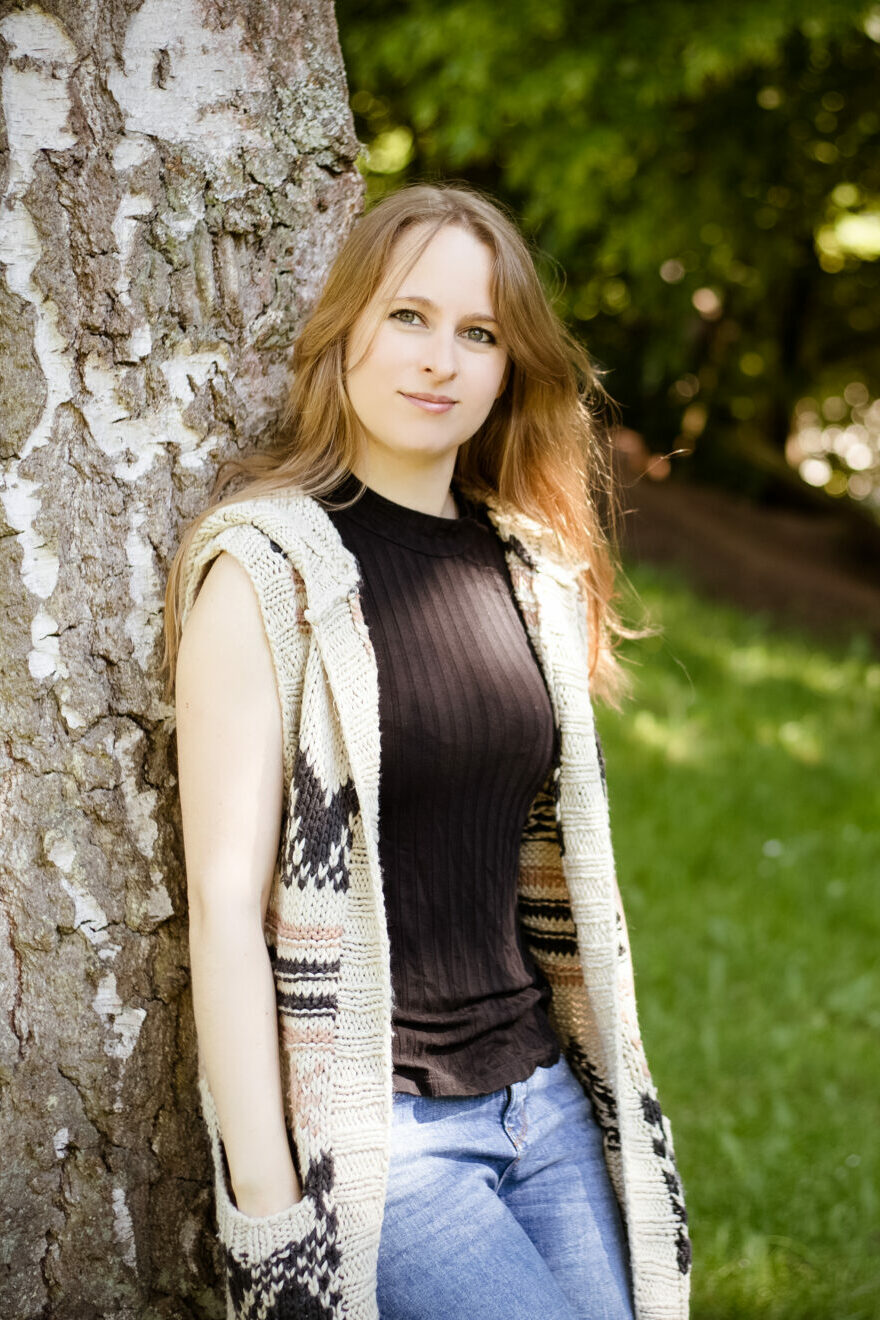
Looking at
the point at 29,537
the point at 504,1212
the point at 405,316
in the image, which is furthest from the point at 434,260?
the point at 504,1212

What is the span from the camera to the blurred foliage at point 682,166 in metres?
5.50

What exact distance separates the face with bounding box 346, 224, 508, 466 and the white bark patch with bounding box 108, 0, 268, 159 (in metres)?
0.31

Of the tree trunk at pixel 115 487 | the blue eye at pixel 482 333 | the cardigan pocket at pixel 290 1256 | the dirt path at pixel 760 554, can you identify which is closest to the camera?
the cardigan pocket at pixel 290 1256

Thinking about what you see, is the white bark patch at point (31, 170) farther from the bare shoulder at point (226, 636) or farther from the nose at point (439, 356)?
the nose at point (439, 356)

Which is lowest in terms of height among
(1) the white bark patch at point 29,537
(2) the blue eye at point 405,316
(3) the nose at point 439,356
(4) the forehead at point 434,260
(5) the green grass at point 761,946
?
(5) the green grass at point 761,946

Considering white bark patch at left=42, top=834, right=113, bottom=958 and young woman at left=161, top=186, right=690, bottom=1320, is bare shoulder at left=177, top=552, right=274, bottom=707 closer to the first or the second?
young woman at left=161, top=186, right=690, bottom=1320

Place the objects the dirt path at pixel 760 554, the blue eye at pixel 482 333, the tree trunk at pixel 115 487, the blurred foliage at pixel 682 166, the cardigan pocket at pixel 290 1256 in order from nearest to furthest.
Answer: the cardigan pocket at pixel 290 1256, the tree trunk at pixel 115 487, the blue eye at pixel 482 333, the blurred foliage at pixel 682 166, the dirt path at pixel 760 554

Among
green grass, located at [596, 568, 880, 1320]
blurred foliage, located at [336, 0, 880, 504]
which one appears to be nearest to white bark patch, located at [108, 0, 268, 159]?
green grass, located at [596, 568, 880, 1320]

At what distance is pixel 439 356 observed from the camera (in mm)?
1873

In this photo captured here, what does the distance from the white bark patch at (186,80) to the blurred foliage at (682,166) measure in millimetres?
3264

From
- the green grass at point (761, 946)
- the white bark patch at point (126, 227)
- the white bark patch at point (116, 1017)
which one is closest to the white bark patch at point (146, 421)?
the white bark patch at point (126, 227)

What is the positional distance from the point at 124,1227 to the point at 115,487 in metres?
1.10

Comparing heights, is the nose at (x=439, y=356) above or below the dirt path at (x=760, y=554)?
above

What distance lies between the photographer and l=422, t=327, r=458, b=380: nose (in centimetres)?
187
